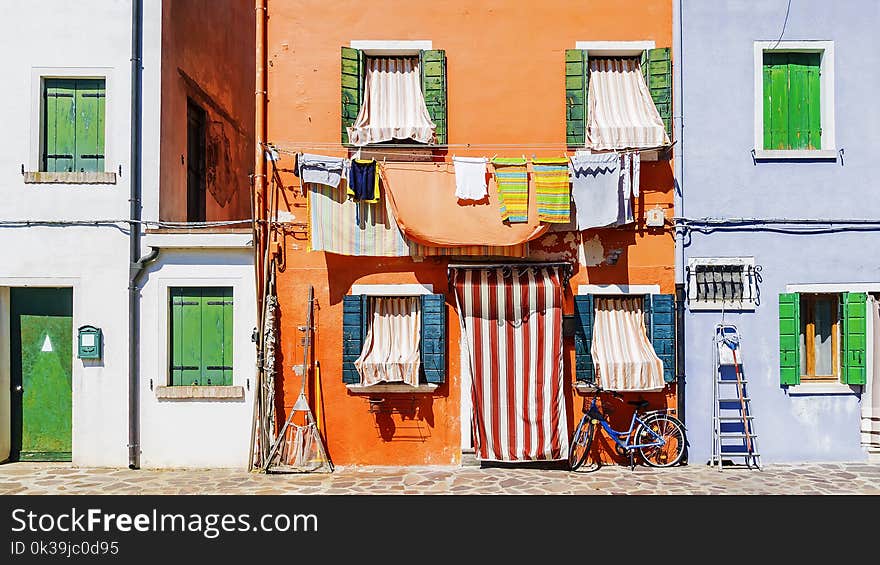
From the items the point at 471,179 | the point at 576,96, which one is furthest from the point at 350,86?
the point at 576,96

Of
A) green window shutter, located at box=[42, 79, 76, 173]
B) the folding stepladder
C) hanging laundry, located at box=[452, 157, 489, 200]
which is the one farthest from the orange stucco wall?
the folding stepladder

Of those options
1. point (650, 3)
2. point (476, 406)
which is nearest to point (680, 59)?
point (650, 3)

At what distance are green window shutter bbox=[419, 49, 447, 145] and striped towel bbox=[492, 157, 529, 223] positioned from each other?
3.05 feet

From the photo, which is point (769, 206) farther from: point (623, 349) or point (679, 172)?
point (623, 349)

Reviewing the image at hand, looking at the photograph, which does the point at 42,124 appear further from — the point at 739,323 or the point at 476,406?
the point at 739,323

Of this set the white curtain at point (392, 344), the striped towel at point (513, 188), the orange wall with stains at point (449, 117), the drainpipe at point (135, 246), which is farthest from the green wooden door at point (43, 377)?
the striped towel at point (513, 188)

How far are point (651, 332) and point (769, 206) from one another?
8.13 feet

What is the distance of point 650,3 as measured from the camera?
34.9 feet

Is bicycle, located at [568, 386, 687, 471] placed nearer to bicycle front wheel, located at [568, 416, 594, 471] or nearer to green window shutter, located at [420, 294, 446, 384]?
bicycle front wheel, located at [568, 416, 594, 471]

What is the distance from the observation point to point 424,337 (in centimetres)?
1042

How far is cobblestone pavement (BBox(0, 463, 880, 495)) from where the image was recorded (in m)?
9.20

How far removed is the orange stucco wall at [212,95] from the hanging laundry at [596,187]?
5.86 meters

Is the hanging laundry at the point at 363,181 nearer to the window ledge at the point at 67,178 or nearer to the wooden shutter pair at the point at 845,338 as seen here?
the window ledge at the point at 67,178

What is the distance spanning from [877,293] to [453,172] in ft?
20.6
